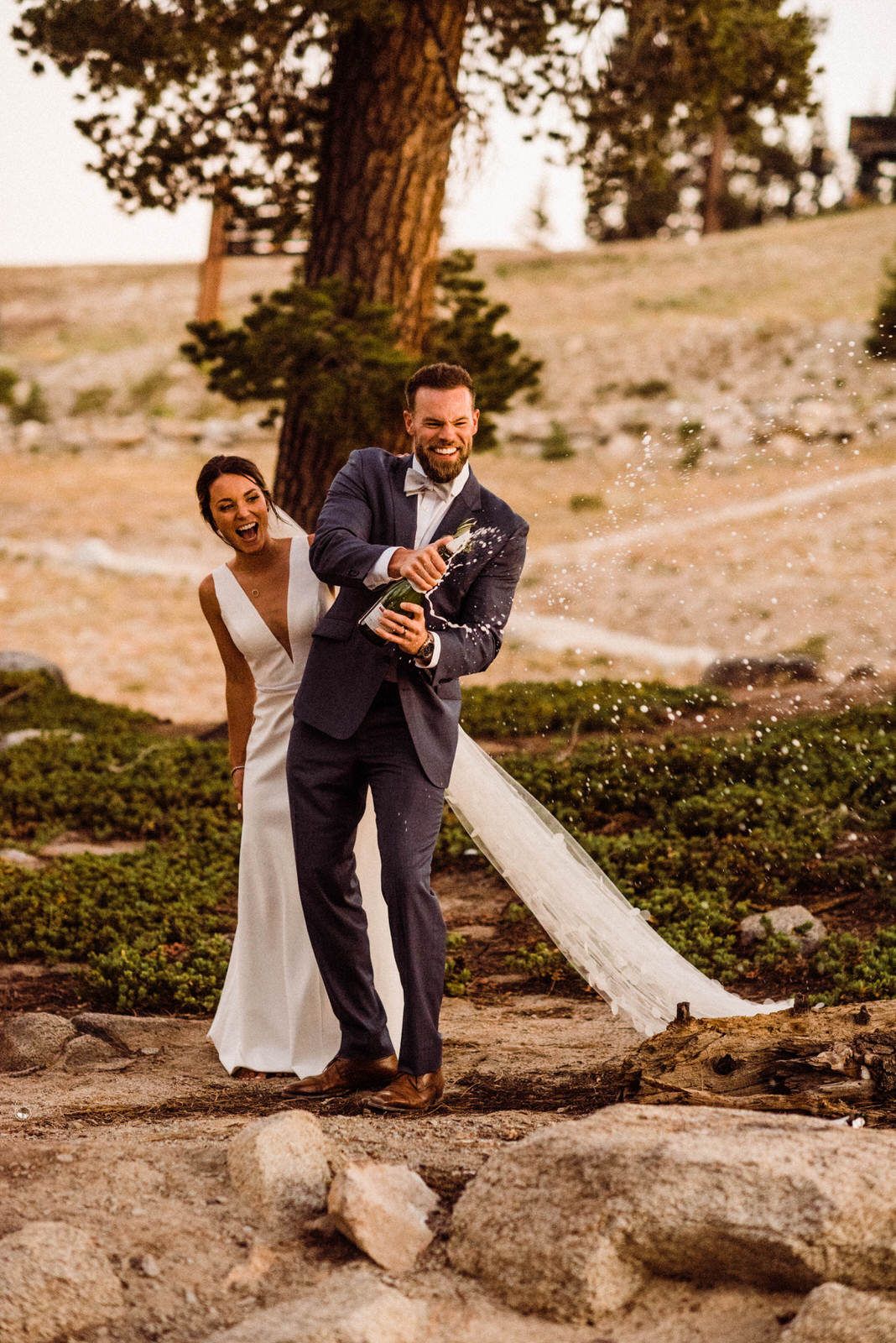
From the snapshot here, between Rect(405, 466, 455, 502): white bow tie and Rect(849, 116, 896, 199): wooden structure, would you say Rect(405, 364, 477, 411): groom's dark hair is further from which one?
Rect(849, 116, 896, 199): wooden structure

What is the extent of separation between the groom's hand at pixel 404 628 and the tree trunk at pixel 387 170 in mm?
5665

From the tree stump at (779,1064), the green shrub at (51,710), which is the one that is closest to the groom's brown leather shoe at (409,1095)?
the tree stump at (779,1064)

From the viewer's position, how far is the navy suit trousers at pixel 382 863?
14.1 feet

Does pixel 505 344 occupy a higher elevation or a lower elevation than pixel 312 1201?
higher

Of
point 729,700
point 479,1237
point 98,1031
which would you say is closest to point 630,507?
point 729,700

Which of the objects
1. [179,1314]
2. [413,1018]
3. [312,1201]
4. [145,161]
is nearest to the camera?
[179,1314]

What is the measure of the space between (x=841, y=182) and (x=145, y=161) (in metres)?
56.6

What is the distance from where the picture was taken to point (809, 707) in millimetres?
11062

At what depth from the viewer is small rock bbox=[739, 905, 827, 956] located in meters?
6.30

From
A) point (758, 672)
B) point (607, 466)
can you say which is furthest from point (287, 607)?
point (607, 466)

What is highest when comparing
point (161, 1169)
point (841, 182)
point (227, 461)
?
point (841, 182)

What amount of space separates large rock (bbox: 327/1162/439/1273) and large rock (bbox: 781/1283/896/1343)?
0.89 meters

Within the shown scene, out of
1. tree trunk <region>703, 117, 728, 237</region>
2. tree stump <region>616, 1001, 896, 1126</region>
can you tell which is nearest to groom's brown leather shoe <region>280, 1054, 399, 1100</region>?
tree stump <region>616, 1001, 896, 1126</region>

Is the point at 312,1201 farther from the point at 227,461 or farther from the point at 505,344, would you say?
the point at 505,344
